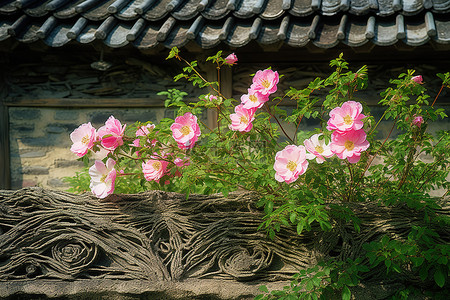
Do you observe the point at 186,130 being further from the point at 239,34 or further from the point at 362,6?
the point at 362,6

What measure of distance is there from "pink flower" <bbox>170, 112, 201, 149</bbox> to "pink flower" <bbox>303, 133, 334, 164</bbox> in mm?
375

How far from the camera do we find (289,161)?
5.18ft

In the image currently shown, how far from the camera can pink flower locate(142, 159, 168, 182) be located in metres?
1.81

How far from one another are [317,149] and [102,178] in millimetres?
771

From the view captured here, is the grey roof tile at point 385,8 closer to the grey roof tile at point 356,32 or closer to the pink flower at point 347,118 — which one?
the grey roof tile at point 356,32

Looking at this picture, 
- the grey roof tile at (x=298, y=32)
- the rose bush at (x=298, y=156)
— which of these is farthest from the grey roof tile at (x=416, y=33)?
the rose bush at (x=298, y=156)

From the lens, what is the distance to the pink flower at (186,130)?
168cm

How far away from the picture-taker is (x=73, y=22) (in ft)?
11.2

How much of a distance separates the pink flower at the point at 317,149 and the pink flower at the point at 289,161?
1.1 inches

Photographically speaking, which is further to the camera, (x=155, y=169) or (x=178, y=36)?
(x=178, y=36)

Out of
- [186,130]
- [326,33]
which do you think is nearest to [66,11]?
[326,33]

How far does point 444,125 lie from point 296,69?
1113mm

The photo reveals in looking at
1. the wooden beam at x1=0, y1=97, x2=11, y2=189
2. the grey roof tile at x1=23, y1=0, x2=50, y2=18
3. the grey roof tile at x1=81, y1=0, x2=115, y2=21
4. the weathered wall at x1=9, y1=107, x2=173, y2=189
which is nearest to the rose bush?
the grey roof tile at x1=81, y1=0, x2=115, y2=21

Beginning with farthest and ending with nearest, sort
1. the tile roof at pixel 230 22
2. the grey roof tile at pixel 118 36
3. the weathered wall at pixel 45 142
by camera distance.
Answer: the weathered wall at pixel 45 142, the grey roof tile at pixel 118 36, the tile roof at pixel 230 22
